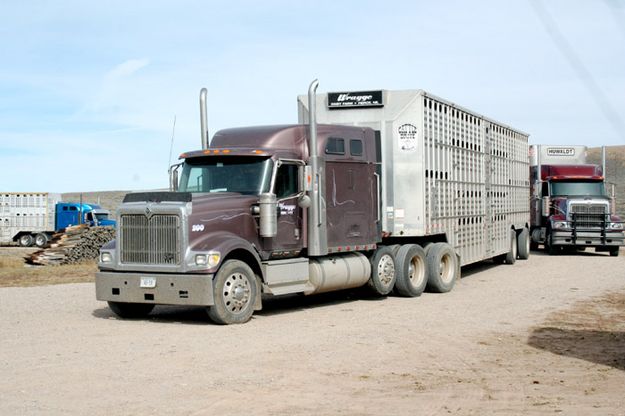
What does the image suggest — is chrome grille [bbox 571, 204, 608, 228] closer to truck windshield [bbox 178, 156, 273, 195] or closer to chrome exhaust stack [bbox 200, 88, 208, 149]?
chrome exhaust stack [bbox 200, 88, 208, 149]

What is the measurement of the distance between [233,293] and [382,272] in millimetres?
4284

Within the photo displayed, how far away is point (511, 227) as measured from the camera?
25.4 metres

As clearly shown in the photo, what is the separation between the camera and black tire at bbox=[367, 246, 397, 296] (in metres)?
16.4

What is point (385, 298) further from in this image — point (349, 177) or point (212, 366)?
point (212, 366)

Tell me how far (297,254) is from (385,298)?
3099 millimetres

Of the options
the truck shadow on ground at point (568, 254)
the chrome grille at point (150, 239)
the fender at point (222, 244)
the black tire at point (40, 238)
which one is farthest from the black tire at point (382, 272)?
the black tire at point (40, 238)

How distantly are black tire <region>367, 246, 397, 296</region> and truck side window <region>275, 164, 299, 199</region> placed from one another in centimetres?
280

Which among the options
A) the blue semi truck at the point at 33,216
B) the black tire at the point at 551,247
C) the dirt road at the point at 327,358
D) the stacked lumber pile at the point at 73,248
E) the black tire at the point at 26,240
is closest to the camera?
the dirt road at the point at 327,358

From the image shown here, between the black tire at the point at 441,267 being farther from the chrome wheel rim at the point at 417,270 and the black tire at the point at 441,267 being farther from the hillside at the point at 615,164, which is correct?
the hillside at the point at 615,164

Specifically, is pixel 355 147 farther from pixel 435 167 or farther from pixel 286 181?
pixel 435 167

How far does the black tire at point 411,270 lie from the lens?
55.4ft

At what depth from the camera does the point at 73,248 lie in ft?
94.7

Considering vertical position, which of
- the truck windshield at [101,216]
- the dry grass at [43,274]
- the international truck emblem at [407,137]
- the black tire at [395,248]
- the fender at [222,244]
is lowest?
the dry grass at [43,274]

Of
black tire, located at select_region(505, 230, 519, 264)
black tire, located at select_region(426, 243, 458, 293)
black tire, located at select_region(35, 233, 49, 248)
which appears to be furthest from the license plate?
black tire, located at select_region(35, 233, 49, 248)
